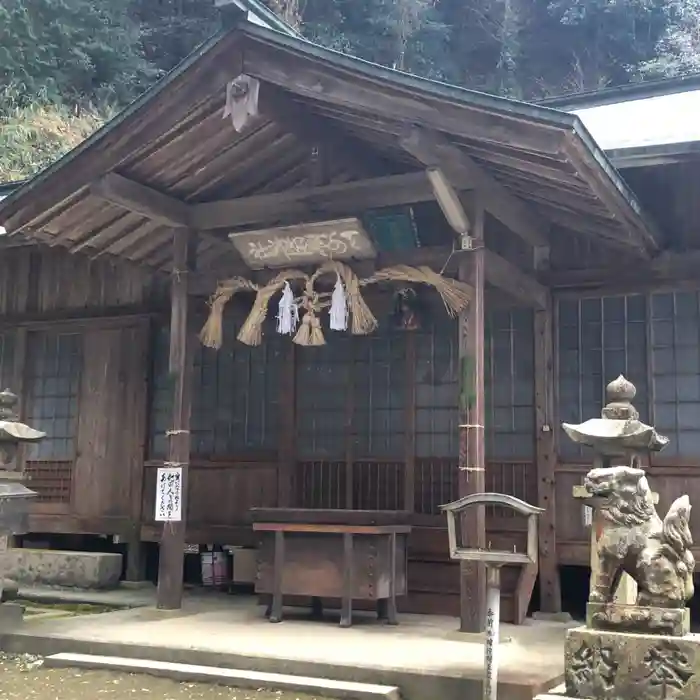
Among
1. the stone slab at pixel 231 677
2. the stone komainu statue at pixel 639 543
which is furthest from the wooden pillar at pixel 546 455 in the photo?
the stone komainu statue at pixel 639 543

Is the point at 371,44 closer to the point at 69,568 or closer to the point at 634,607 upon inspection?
the point at 69,568

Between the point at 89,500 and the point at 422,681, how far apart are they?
6407 millimetres

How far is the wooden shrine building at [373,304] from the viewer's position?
7.32 m

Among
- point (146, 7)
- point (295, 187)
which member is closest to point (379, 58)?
point (146, 7)

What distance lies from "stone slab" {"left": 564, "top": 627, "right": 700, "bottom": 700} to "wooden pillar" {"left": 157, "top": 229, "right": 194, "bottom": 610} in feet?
14.5

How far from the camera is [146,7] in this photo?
25609 mm

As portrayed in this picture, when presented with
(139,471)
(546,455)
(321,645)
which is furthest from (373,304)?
(321,645)

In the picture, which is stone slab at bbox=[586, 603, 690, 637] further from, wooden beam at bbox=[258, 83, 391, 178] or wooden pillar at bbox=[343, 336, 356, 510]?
wooden beam at bbox=[258, 83, 391, 178]

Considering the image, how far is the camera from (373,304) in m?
9.66

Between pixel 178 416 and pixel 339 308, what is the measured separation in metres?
1.95

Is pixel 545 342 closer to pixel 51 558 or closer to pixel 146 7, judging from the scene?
pixel 51 558

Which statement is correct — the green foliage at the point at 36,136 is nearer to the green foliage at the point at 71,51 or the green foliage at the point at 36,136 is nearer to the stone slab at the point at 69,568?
the green foliage at the point at 71,51

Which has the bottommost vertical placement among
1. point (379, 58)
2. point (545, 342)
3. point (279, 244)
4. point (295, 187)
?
point (545, 342)

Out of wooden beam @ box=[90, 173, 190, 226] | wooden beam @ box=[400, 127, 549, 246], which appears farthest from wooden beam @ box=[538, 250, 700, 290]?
wooden beam @ box=[90, 173, 190, 226]
